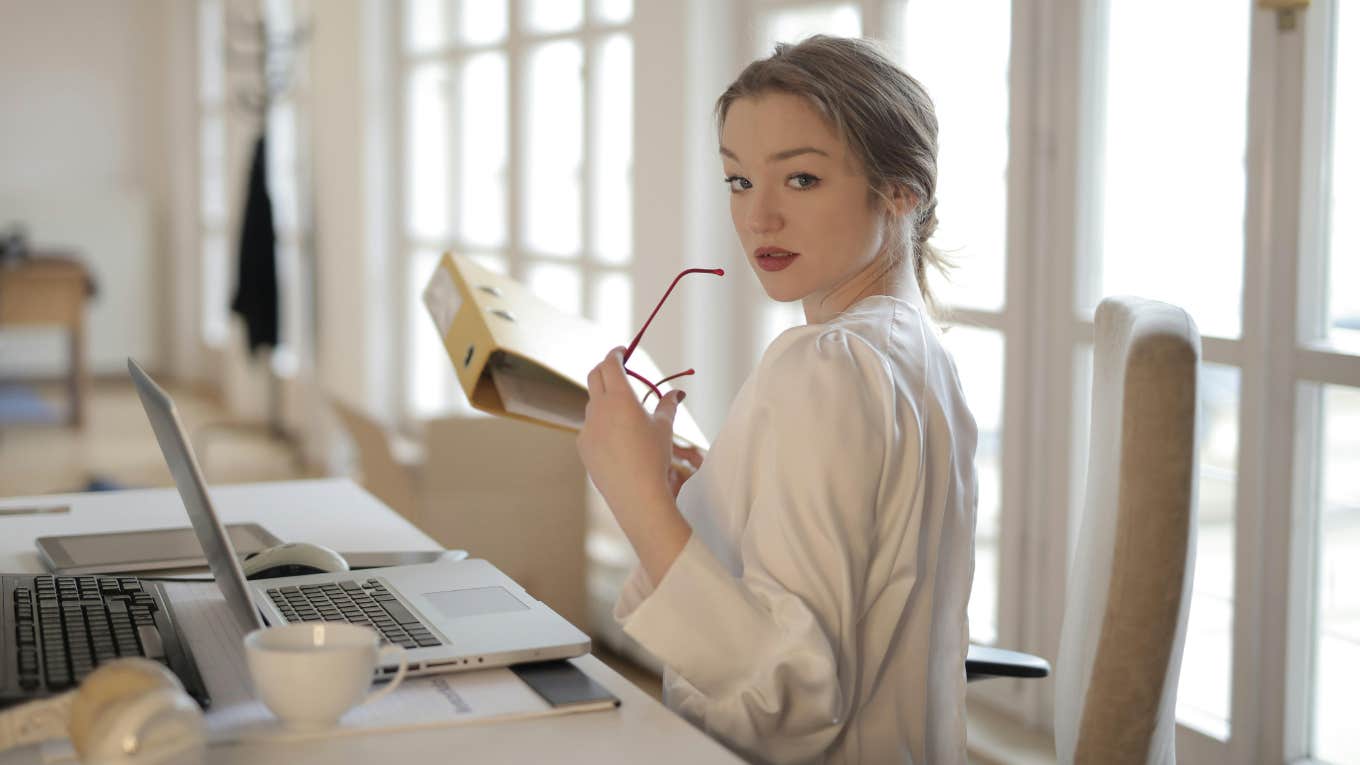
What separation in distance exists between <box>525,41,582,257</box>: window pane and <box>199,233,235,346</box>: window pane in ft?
13.0

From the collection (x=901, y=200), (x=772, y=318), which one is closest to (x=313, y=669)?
(x=901, y=200)

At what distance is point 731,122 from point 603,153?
8.20ft

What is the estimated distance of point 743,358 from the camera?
3270mm

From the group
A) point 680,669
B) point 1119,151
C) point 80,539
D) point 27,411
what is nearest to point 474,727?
point 680,669

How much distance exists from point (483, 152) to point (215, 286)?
367cm

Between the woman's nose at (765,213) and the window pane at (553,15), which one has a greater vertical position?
the window pane at (553,15)

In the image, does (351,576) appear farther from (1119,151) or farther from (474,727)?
(1119,151)

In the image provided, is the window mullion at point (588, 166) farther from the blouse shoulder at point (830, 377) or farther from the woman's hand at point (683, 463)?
the blouse shoulder at point (830, 377)

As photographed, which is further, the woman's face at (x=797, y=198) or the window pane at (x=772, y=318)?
the window pane at (x=772, y=318)

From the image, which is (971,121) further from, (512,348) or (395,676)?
(395,676)

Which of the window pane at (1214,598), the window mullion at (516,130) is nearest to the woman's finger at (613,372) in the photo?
the window pane at (1214,598)

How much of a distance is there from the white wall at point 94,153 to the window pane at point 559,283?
4862 millimetres

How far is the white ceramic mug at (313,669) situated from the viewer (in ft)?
3.44

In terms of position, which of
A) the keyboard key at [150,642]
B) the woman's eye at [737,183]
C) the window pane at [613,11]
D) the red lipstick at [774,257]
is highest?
the window pane at [613,11]
